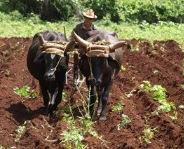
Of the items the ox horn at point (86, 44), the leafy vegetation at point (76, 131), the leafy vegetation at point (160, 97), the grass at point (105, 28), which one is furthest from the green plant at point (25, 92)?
the grass at point (105, 28)

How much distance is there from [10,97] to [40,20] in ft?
35.9

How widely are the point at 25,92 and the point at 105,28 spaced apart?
1022cm

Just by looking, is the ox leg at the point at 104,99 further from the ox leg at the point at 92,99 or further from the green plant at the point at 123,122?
the green plant at the point at 123,122

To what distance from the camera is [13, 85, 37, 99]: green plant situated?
41.6 ft

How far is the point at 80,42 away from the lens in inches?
433

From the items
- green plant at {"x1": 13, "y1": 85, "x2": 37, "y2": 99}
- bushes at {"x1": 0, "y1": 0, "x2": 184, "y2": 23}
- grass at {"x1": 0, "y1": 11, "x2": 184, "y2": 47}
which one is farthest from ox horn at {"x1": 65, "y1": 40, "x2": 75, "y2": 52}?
bushes at {"x1": 0, "y1": 0, "x2": 184, "y2": 23}

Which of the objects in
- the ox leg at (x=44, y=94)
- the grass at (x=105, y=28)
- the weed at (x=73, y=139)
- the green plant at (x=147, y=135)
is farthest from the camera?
the grass at (x=105, y=28)

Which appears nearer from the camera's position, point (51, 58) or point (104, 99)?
point (51, 58)

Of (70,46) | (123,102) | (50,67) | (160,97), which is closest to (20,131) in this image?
(50,67)

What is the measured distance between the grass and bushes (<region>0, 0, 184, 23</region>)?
0.52 m

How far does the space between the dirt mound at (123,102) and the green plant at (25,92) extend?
16cm

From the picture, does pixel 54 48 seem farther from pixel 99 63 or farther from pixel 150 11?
pixel 150 11

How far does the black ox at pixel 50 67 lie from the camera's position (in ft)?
36.3

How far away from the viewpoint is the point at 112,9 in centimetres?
2459
